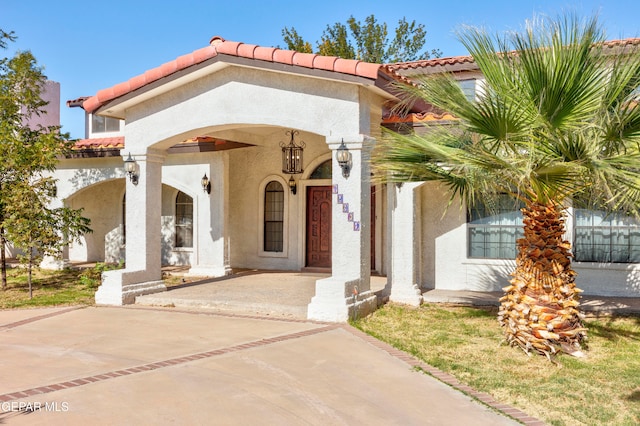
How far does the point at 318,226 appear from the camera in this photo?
1508 centimetres

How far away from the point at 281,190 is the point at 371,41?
990 inches

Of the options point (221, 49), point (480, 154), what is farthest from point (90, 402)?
point (221, 49)

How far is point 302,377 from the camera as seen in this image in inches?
246

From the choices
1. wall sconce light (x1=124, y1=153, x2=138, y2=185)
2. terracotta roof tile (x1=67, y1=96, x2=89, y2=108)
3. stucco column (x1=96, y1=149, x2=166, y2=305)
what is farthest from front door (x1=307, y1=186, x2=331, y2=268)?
terracotta roof tile (x1=67, y1=96, x2=89, y2=108)

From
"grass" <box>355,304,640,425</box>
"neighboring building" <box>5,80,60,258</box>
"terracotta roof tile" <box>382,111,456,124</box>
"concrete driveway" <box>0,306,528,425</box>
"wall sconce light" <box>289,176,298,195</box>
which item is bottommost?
"grass" <box>355,304,640,425</box>

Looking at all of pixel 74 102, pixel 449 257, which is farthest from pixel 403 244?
pixel 74 102

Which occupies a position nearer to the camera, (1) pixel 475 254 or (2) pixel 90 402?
(2) pixel 90 402

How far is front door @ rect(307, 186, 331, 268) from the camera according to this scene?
1494cm

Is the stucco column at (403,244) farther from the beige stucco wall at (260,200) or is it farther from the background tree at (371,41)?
the background tree at (371,41)

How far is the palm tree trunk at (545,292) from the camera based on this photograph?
735 cm

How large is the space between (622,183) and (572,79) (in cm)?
123

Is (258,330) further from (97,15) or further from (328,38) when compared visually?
(328,38)

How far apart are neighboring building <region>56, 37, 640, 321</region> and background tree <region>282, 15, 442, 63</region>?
21798 mm

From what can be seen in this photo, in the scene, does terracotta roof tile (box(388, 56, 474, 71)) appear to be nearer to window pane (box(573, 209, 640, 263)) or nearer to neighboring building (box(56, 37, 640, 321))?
neighboring building (box(56, 37, 640, 321))
